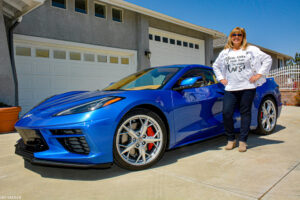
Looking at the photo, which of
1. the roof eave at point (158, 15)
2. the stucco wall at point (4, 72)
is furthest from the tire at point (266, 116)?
the roof eave at point (158, 15)

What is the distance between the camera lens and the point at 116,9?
1034cm

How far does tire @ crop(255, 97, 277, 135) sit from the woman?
0.88m

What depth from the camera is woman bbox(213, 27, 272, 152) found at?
3.28m

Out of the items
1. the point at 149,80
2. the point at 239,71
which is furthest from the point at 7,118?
the point at 239,71

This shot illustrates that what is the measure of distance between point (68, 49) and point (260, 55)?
7030mm

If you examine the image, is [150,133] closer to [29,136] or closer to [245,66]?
[29,136]

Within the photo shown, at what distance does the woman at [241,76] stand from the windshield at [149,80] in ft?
2.48

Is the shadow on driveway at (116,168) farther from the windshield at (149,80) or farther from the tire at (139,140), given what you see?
the windshield at (149,80)

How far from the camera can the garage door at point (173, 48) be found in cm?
1171

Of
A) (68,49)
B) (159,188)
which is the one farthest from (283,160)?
(68,49)

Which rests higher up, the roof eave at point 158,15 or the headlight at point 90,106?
the roof eave at point 158,15

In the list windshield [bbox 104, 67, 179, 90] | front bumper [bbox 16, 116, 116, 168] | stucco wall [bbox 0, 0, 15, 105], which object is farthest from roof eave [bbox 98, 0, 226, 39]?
front bumper [bbox 16, 116, 116, 168]

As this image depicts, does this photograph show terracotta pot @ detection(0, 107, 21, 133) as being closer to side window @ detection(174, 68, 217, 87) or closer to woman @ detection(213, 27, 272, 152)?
side window @ detection(174, 68, 217, 87)

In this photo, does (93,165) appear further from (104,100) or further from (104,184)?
(104,100)
